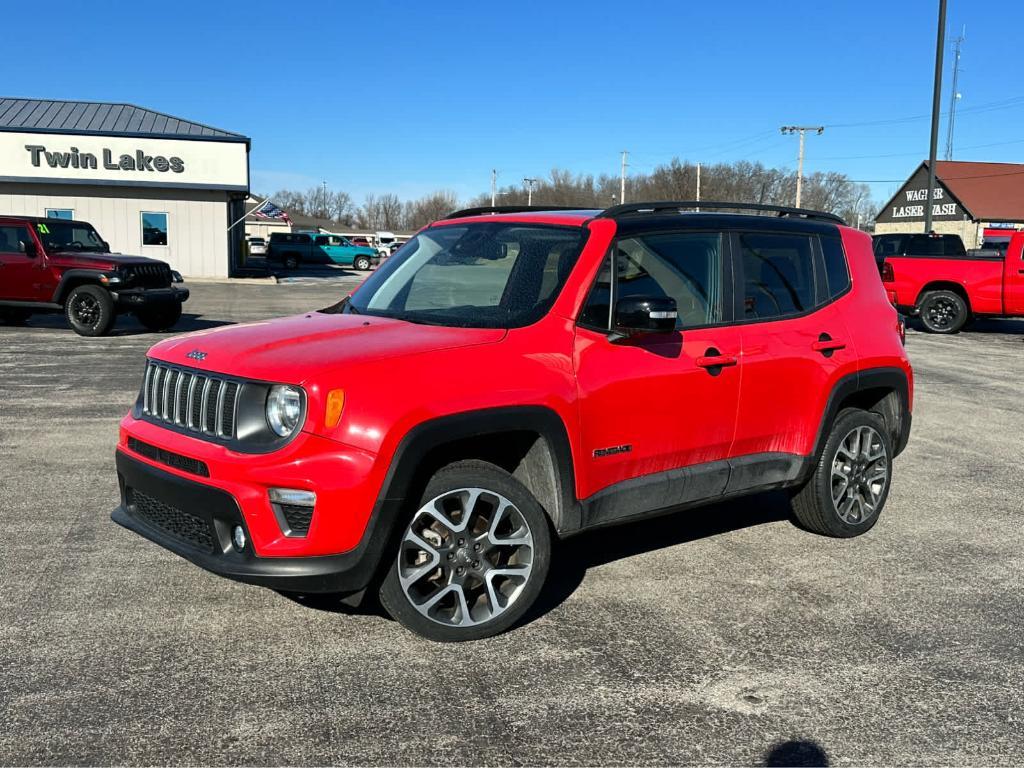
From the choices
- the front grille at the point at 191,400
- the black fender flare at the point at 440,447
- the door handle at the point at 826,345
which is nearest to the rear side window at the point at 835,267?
the door handle at the point at 826,345

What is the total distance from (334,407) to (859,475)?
3.42 metres

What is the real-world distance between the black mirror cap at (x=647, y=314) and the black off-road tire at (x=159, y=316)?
43.1 ft

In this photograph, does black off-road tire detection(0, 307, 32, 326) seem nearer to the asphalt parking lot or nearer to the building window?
the asphalt parking lot

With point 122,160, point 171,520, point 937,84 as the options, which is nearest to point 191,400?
point 171,520

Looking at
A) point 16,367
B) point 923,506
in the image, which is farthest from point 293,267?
point 923,506

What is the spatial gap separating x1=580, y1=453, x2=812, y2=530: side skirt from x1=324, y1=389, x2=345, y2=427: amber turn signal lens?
1267mm

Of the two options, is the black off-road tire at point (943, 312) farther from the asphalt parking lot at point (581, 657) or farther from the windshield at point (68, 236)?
the windshield at point (68, 236)

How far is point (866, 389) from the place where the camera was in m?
5.66

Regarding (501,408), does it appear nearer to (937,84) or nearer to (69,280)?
(69,280)

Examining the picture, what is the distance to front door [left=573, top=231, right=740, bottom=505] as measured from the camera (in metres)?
4.27

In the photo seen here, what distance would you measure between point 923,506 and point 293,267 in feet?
145

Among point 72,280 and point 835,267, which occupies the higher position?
point 835,267

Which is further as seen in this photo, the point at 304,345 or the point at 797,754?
the point at 304,345

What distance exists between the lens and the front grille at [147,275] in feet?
51.0
